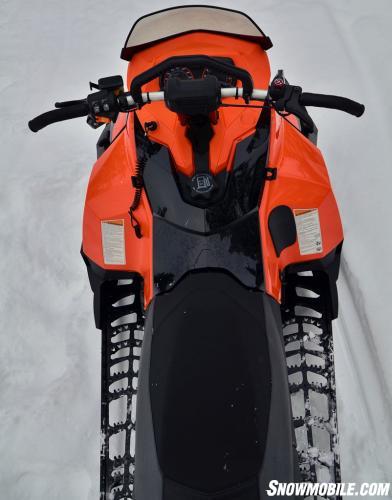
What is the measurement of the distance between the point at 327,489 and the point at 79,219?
203 cm

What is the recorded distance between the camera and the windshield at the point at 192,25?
2.18 metres

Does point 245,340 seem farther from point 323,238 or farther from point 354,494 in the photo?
point 354,494

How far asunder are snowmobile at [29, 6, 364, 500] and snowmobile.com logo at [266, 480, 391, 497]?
0.03m

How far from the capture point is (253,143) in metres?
1.90

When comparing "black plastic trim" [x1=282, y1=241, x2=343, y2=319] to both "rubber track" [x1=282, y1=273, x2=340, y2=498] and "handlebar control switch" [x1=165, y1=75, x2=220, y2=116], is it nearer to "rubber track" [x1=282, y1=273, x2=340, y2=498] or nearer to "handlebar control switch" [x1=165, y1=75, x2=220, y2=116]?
"rubber track" [x1=282, y1=273, x2=340, y2=498]

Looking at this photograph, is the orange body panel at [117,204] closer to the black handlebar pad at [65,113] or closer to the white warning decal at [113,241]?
the white warning decal at [113,241]

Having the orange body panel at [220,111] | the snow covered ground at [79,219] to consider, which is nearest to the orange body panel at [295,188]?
the orange body panel at [220,111]

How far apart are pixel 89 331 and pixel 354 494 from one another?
59.6 inches

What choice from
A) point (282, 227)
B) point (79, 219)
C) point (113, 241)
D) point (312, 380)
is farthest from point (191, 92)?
point (79, 219)

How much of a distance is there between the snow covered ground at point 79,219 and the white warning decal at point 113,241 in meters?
0.65

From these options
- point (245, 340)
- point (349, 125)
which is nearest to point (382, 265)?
point (349, 125)

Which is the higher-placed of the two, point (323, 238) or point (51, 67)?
point (51, 67)

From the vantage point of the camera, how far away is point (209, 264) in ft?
5.53

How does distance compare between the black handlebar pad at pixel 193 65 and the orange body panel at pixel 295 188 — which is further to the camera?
the orange body panel at pixel 295 188
